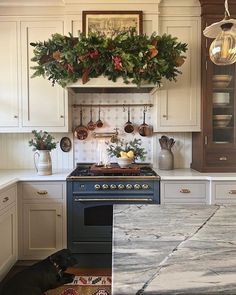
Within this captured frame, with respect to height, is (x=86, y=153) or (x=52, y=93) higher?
(x=52, y=93)

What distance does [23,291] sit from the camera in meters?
2.00

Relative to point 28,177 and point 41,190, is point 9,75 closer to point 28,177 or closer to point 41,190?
point 28,177

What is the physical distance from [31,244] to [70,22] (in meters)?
2.20

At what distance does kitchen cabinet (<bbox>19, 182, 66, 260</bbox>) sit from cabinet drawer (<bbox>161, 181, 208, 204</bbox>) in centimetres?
96

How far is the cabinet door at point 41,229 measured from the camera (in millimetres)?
2799

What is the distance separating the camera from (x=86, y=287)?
249 centimetres

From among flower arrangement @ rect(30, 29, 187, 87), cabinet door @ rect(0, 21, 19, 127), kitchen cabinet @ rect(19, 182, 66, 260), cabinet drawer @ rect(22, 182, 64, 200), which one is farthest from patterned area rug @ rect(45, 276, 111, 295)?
flower arrangement @ rect(30, 29, 187, 87)

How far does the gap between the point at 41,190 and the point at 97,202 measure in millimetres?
540

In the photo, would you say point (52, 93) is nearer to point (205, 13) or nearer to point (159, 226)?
point (205, 13)

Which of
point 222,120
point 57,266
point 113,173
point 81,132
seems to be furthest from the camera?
point 81,132

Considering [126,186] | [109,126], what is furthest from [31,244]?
[109,126]

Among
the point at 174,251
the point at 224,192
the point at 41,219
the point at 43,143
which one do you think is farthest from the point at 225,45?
the point at 41,219

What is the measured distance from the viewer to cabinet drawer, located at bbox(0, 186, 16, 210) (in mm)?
2383

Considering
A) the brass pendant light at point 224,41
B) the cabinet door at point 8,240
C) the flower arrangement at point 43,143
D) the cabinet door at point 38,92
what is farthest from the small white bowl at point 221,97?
the cabinet door at point 8,240
